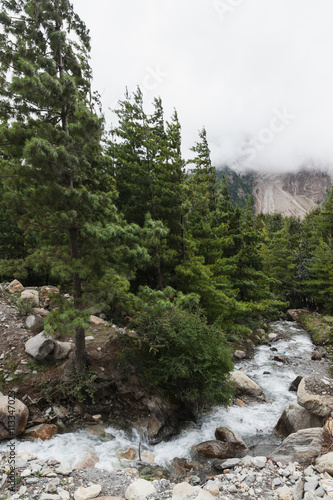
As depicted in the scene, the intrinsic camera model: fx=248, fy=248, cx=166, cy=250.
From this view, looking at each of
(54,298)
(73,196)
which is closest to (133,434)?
(54,298)

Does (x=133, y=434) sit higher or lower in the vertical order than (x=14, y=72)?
lower

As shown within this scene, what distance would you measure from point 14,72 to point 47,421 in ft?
32.3

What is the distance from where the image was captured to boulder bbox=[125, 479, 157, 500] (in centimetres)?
474

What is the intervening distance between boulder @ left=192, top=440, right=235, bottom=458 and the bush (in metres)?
1.14

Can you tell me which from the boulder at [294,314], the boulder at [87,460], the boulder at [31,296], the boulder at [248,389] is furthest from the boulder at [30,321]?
the boulder at [294,314]

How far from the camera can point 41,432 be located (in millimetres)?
6758

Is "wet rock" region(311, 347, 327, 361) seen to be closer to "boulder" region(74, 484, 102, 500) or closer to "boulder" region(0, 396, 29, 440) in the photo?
"boulder" region(74, 484, 102, 500)

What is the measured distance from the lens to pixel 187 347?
8555 millimetres

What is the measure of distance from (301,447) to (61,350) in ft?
25.9

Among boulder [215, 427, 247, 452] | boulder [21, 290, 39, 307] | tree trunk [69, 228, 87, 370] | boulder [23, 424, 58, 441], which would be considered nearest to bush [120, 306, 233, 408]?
boulder [215, 427, 247, 452]

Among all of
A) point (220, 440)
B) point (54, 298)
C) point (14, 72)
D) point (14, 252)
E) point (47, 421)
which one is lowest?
point (220, 440)

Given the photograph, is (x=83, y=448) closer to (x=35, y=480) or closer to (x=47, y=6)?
(x=35, y=480)

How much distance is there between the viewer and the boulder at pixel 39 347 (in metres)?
8.57

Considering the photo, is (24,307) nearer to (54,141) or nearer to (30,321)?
(30,321)
